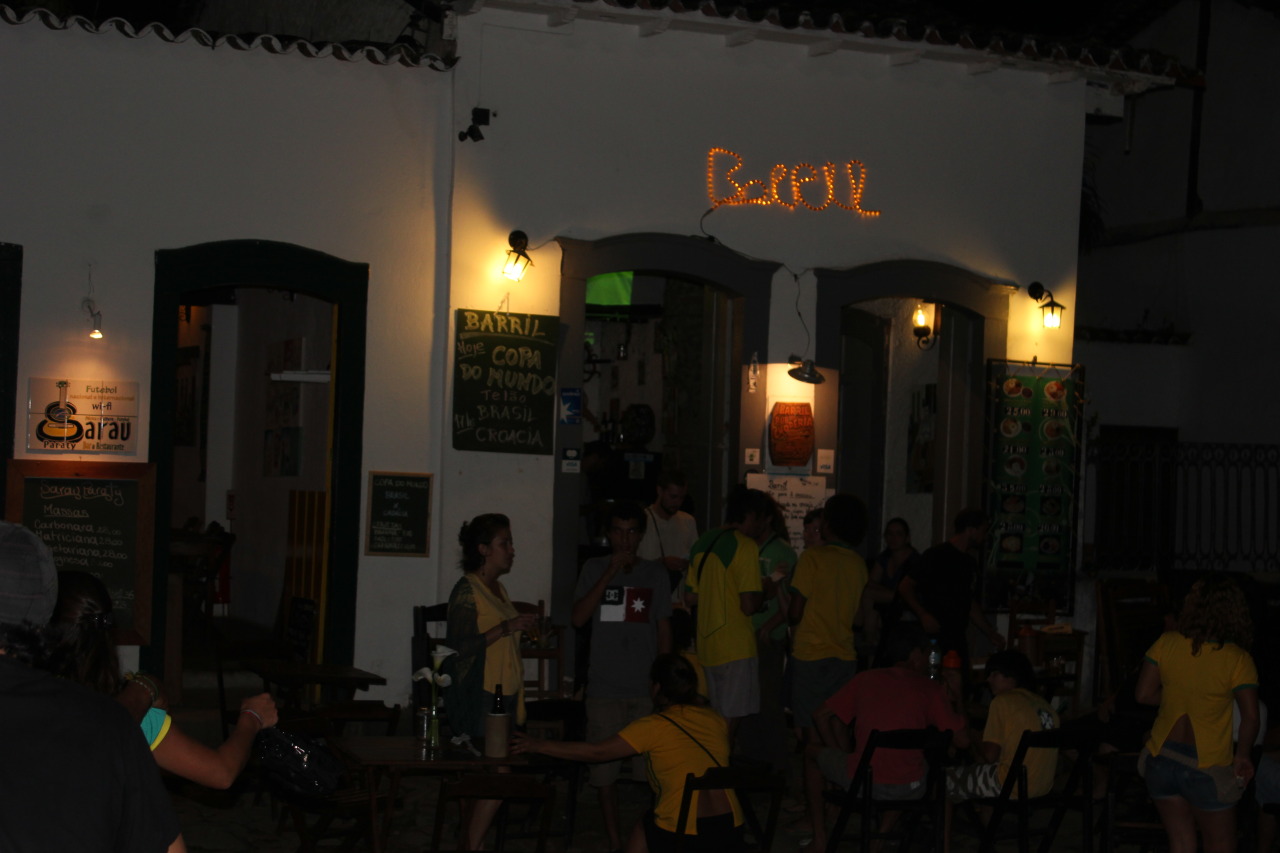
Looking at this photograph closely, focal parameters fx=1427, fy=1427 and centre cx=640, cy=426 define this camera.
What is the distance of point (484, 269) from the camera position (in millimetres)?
8953

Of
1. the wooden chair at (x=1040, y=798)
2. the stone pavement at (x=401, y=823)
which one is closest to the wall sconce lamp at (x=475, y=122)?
the stone pavement at (x=401, y=823)

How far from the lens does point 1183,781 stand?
5578 millimetres

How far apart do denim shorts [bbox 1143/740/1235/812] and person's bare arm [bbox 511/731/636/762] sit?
2121 millimetres

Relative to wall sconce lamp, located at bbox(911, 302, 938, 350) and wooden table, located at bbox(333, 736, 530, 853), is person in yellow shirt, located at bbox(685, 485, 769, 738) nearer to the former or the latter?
wooden table, located at bbox(333, 736, 530, 853)

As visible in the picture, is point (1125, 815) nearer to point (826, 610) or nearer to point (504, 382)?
point (826, 610)

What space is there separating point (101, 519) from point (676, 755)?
4.63m

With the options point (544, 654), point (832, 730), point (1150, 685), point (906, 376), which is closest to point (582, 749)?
point (832, 730)

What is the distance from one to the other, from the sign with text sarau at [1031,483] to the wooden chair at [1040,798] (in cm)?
389

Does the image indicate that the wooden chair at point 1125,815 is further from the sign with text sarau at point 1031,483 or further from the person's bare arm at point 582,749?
the sign with text sarau at point 1031,483

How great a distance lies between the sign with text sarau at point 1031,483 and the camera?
33.2 ft

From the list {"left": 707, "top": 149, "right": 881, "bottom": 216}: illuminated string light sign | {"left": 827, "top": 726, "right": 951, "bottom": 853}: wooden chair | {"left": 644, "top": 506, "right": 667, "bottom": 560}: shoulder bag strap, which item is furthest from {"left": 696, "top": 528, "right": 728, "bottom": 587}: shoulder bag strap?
{"left": 707, "top": 149, "right": 881, "bottom": 216}: illuminated string light sign

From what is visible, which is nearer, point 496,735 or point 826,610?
point 496,735

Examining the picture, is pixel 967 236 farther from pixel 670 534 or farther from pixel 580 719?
pixel 580 719

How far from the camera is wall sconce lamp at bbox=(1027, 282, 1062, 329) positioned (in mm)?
10227
